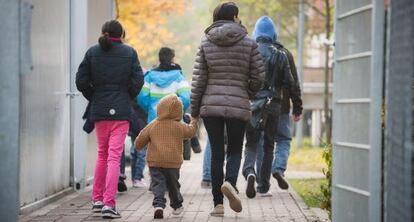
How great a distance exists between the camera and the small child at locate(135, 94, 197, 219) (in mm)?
10039

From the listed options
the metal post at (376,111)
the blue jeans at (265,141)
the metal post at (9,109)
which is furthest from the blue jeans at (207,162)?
the metal post at (9,109)

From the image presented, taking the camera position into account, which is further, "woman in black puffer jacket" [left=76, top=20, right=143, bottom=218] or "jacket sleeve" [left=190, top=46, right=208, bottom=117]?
"woman in black puffer jacket" [left=76, top=20, right=143, bottom=218]

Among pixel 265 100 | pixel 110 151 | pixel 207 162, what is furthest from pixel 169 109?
pixel 207 162

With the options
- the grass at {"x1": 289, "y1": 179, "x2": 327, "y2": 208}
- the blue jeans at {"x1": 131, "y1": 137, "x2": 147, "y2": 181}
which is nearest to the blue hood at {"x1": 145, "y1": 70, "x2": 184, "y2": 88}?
the blue jeans at {"x1": 131, "y1": 137, "x2": 147, "y2": 181}

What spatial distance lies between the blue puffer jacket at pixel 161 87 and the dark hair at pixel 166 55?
0.44 feet

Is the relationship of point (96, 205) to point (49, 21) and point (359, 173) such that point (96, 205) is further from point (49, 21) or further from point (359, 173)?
point (359, 173)

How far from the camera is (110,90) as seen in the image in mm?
10180

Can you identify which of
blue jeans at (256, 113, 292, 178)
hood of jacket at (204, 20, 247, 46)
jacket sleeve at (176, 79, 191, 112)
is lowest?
blue jeans at (256, 113, 292, 178)

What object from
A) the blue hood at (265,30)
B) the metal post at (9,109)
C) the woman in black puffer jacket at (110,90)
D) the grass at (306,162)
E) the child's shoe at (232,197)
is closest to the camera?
the metal post at (9,109)

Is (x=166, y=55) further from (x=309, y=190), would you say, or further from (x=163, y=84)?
(x=309, y=190)

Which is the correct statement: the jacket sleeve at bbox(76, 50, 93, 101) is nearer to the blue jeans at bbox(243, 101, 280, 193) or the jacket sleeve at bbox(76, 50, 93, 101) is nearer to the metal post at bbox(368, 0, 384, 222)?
the blue jeans at bbox(243, 101, 280, 193)

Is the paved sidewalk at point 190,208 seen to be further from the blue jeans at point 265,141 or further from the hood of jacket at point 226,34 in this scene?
the hood of jacket at point 226,34

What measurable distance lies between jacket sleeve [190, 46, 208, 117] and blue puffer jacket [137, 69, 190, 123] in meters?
3.04

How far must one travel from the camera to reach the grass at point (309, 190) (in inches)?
468
